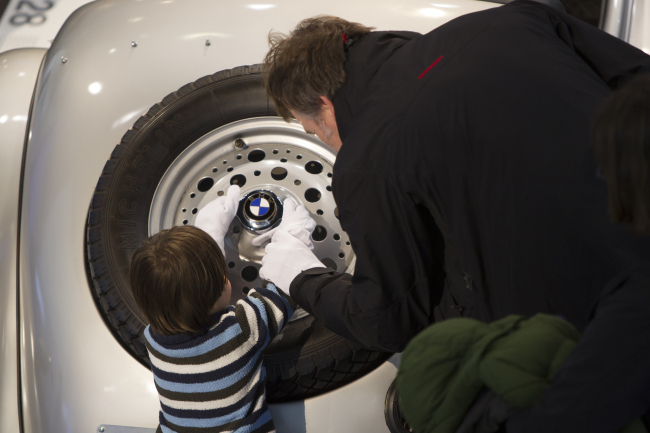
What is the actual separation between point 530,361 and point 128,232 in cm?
116

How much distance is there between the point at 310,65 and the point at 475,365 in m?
0.75

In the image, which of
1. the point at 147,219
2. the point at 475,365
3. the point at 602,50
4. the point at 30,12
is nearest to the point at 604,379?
the point at 475,365

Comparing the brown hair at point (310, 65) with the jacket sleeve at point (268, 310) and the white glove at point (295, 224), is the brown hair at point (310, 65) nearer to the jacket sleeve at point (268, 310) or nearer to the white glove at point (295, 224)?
the white glove at point (295, 224)

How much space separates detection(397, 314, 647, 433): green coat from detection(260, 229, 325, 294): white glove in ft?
2.13

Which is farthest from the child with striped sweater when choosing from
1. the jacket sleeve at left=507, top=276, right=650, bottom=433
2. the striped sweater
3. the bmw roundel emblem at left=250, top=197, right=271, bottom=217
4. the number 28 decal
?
the number 28 decal

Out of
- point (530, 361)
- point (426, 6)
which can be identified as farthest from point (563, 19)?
point (530, 361)

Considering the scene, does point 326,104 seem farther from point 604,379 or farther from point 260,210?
point 604,379

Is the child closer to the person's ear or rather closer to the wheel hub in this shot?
the wheel hub

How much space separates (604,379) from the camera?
596 millimetres

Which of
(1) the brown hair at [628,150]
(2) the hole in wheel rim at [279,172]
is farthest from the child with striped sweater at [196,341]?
(1) the brown hair at [628,150]

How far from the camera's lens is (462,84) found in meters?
0.98

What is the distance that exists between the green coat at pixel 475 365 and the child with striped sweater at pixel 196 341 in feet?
1.91

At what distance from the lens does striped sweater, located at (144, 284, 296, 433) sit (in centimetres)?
119

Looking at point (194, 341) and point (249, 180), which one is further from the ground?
point (249, 180)
